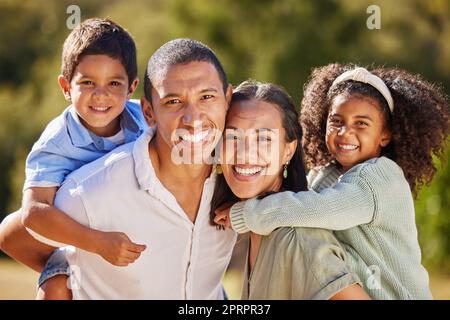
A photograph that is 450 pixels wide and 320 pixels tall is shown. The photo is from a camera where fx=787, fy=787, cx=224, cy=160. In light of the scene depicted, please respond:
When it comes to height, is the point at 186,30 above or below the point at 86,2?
below

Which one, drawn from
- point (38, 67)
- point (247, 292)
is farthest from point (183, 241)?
Result: point (38, 67)

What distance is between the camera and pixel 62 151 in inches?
152

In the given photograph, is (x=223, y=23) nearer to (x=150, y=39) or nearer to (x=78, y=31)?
(x=150, y=39)

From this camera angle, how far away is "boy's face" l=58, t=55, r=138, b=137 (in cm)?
391

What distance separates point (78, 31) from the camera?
4023 millimetres

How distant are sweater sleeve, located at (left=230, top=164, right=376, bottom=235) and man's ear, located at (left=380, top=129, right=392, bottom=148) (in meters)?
0.38

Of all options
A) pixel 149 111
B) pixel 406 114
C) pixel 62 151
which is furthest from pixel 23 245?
pixel 406 114

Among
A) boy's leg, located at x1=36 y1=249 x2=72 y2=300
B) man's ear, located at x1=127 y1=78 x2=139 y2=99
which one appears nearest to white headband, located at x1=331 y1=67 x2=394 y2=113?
man's ear, located at x1=127 y1=78 x2=139 y2=99

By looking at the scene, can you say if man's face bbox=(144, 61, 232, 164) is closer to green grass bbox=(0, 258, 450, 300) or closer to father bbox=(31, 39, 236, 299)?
father bbox=(31, 39, 236, 299)

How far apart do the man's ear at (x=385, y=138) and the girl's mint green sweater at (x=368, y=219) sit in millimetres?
219

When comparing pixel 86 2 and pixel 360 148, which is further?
pixel 86 2

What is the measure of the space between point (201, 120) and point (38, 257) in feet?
3.71

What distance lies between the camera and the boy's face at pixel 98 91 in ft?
12.8

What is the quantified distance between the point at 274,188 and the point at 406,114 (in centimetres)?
74
